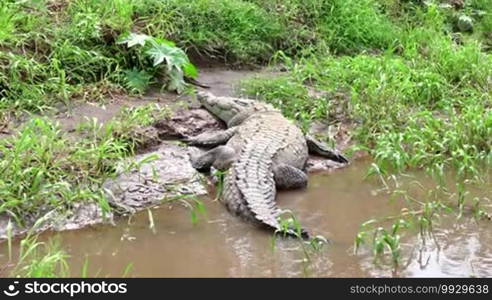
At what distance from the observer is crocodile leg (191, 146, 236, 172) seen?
6.56m

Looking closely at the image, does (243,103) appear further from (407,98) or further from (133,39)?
(407,98)

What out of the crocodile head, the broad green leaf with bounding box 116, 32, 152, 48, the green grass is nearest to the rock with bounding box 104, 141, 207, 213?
the green grass

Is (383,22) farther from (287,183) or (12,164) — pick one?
(12,164)

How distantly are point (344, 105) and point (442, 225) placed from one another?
102 inches

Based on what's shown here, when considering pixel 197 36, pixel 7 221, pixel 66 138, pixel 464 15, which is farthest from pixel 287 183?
pixel 464 15

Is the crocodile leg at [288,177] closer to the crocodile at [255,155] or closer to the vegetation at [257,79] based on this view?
the crocodile at [255,155]

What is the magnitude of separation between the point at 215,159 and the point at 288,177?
0.65m

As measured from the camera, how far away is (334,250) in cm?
522

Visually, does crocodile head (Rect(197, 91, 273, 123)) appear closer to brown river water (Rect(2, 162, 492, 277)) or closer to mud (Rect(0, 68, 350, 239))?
mud (Rect(0, 68, 350, 239))

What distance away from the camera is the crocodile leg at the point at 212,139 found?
7.12 m

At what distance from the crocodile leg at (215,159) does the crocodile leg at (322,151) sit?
0.88m

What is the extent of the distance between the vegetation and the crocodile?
0.38 meters

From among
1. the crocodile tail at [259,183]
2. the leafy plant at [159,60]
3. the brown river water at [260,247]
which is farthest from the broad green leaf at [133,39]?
the brown river water at [260,247]

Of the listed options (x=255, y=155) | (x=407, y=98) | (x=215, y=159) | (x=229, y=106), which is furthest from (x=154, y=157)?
(x=407, y=98)
